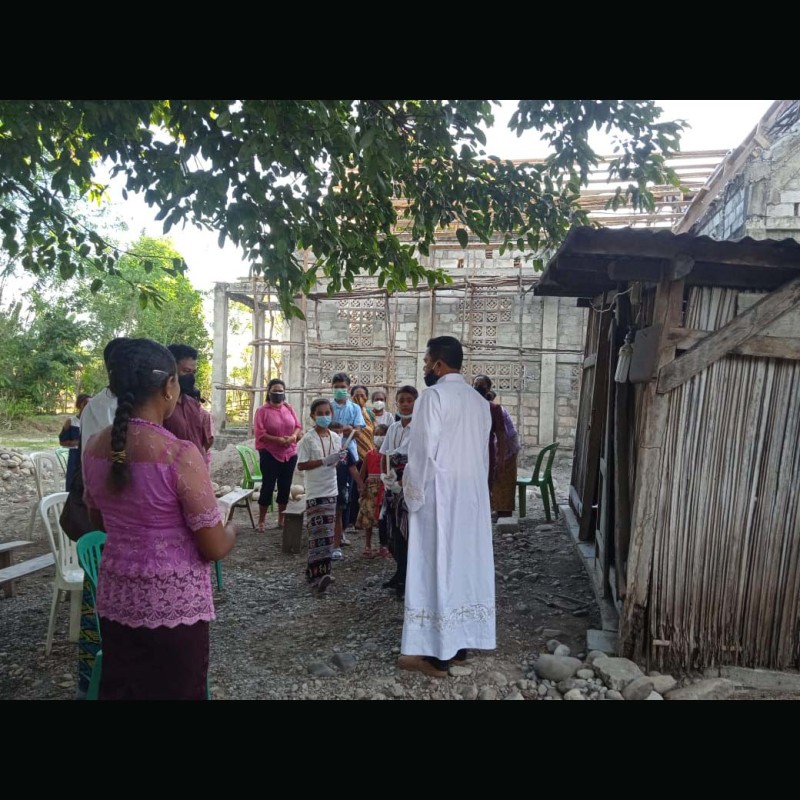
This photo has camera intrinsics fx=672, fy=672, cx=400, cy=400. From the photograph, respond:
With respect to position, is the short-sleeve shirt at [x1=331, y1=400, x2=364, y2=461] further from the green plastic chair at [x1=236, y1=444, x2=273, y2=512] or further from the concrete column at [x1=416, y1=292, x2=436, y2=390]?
the concrete column at [x1=416, y1=292, x2=436, y2=390]

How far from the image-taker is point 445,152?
554 centimetres

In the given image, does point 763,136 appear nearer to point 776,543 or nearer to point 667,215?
point 667,215

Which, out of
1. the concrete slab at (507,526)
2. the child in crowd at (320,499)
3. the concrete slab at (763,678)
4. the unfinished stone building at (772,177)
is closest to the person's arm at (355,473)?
the child in crowd at (320,499)

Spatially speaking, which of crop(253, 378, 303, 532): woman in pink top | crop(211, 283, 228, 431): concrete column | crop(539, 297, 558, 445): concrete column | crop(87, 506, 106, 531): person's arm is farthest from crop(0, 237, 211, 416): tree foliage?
crop(87, 506, 106, 531): person's arm

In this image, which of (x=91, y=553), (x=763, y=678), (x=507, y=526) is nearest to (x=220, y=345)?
(x=507, y=526)

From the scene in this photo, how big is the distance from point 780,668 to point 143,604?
336cm

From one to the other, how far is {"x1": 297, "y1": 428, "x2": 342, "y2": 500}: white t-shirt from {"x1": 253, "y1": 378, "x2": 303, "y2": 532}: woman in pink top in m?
1.93

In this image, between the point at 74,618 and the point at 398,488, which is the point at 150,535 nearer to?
the point at 74,618

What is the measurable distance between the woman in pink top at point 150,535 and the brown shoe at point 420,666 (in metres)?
1.85

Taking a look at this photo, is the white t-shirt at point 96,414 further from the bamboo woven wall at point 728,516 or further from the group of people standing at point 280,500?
the bamboo woven wall at point 728,516

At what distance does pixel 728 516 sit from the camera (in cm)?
368

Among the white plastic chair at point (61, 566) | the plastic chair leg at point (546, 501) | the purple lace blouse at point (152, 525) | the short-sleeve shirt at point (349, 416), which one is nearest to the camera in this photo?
the purple lace blouse at point (152, 525)

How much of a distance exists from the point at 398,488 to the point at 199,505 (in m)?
2.86

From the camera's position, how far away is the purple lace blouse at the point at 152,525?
2.06 meters
